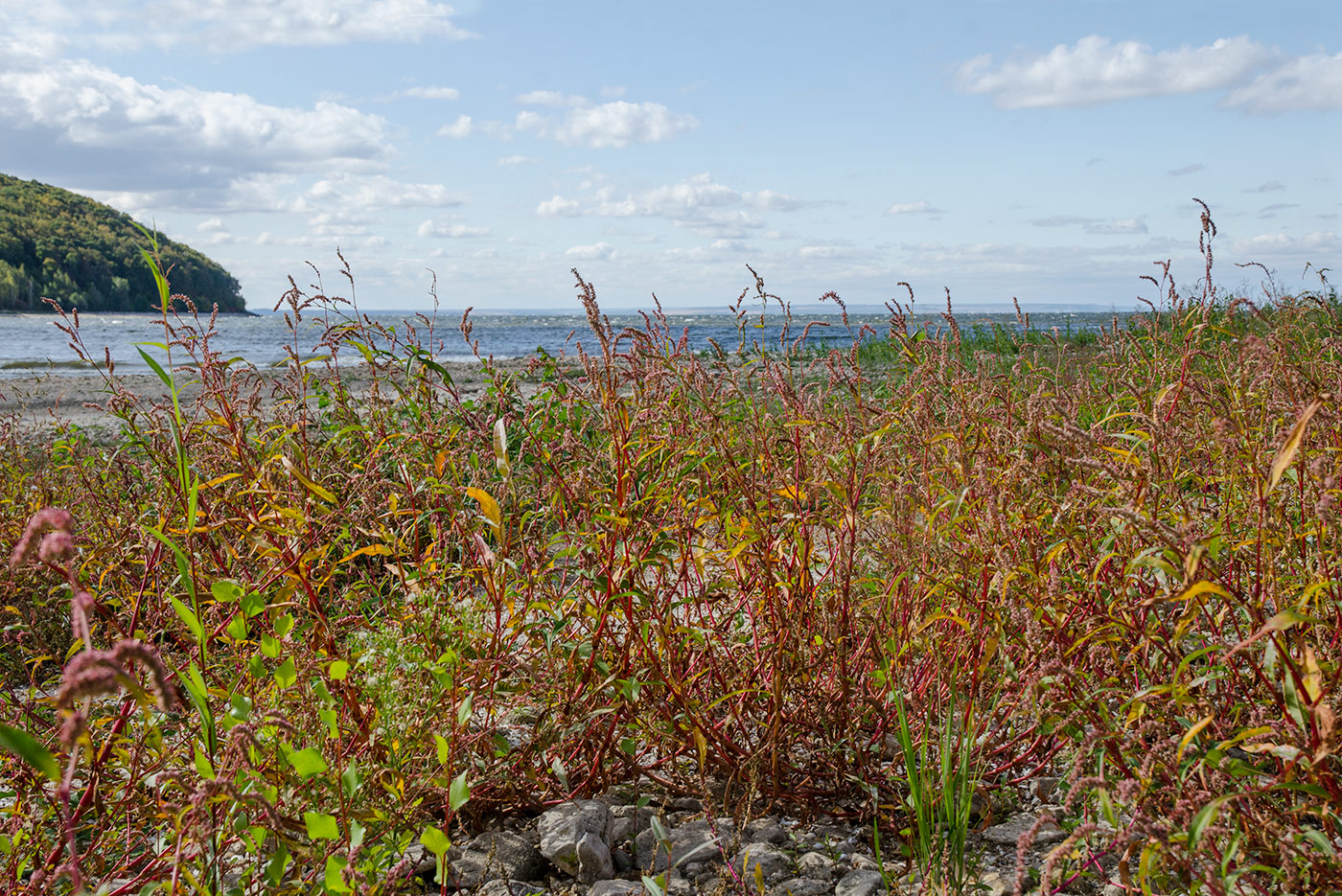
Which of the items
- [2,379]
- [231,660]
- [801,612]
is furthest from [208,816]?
[2,379]

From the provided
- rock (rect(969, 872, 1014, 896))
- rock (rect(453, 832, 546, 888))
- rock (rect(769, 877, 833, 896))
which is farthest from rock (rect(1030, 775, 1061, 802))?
A: rock (rect(453, 832, 546, 888))

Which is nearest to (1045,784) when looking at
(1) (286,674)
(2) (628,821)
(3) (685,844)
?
(3) (685,844)

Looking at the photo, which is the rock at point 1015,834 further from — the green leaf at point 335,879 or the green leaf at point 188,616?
the green leaf at point 188,616

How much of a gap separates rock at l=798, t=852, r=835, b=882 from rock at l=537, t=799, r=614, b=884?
1.46ft

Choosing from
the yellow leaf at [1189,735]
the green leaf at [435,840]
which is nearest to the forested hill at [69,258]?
the green leaf at [435,840]

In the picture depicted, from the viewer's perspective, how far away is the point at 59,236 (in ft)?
230

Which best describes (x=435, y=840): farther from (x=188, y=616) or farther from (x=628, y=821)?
(x=628, y=821)

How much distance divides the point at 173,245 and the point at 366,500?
105 meters

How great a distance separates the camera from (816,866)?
1.90 metres

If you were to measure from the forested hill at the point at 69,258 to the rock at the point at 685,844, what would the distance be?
2610 inches

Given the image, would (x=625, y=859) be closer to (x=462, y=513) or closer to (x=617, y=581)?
(x=617, y=581)

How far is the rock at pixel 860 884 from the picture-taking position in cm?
181

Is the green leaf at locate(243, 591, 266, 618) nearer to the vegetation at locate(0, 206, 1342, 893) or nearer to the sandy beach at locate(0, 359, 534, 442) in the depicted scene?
the vegetation at locate(0, 206, 1342, 893)

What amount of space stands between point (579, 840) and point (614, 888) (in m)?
0.14
